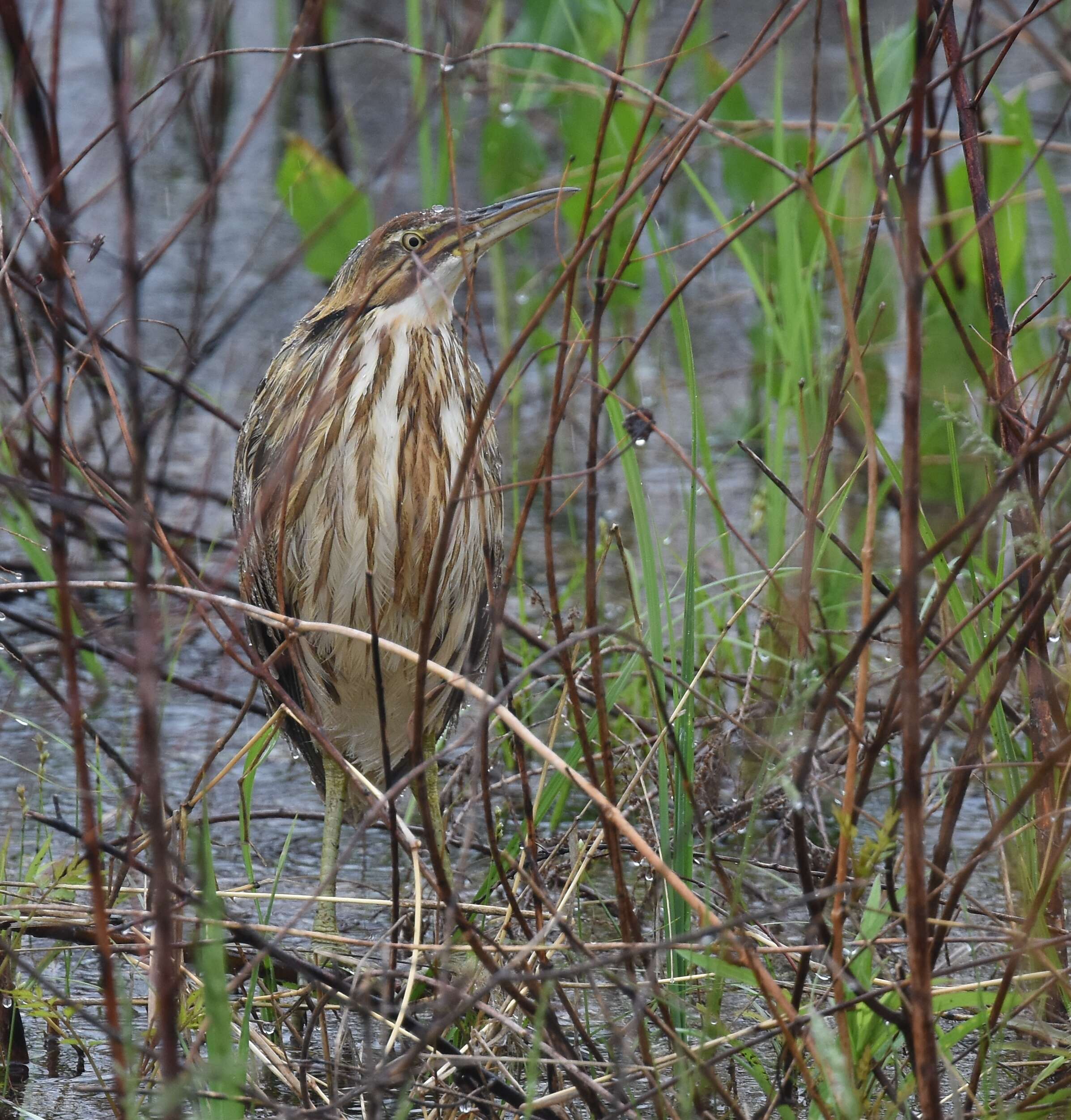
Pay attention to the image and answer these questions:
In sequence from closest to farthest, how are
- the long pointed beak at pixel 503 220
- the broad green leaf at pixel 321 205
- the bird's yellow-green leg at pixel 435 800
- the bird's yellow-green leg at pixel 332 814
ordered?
the long pointed beak at pixel 503 220
the bird's yellow-green leg at pixel 435 800
the bird's yellow-green leg at pixel 332 814
the broad green leaf at pixel 321 205

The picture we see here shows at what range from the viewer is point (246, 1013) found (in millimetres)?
1640

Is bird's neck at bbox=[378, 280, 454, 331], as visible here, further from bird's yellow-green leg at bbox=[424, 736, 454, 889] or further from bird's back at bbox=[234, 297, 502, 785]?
bird's yellow-green leg at bbox=[424, 736, 454, 889]

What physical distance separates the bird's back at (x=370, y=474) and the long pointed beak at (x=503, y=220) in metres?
0.16

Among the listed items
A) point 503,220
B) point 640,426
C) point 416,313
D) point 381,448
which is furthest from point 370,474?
point 640,426

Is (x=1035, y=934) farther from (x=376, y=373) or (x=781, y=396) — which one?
(x=781, y=396)

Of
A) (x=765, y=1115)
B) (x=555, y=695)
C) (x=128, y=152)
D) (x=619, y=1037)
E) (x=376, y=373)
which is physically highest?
(x=376, y=373)

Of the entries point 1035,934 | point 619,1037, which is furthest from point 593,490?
point 1035,934

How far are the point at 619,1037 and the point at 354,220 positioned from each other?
2671mm

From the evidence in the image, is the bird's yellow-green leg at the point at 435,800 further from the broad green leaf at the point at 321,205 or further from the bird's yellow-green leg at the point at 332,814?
the broad green leaf at the point at 321,205

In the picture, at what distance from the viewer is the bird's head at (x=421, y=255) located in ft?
7.65

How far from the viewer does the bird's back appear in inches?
93.8

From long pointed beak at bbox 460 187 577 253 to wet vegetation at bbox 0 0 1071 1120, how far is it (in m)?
0.16

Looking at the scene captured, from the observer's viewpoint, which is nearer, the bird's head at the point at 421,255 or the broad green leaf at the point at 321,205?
the bird's head at the point at 421,255

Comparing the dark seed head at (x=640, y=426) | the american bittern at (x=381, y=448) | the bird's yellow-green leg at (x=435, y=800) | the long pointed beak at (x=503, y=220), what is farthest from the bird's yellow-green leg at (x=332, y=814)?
the dark seed head at (x=640, y=426)
